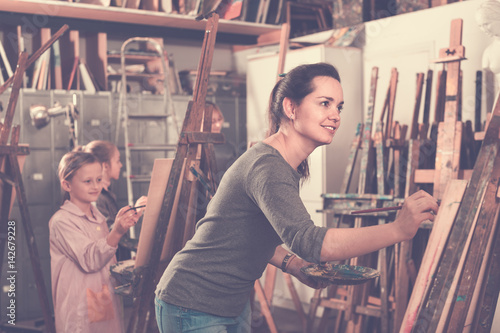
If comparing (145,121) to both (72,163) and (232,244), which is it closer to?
(72,163)

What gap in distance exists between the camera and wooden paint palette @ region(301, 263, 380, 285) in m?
1.76

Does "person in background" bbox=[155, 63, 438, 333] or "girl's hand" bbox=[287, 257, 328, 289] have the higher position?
"person in background" bbox=[155, 63, 438, 333]

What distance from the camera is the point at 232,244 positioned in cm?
158

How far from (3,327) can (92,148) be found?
1.32 m

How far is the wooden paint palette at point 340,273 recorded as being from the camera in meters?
1.76

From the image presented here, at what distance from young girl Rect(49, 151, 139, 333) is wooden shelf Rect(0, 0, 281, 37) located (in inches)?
82.7

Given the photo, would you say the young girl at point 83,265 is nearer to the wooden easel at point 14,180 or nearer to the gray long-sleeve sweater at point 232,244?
the wooden easel at point 14,180

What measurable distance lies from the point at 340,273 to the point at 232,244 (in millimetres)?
424

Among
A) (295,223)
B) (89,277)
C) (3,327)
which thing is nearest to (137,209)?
(89,277)

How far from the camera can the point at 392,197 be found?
3406 millimetres

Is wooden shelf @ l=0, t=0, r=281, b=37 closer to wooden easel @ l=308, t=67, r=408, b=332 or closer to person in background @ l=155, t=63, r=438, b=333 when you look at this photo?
wooden easel @ l=308, t=67, r=408, b=332

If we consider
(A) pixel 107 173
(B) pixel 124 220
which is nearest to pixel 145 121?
(A) pixel 107 173

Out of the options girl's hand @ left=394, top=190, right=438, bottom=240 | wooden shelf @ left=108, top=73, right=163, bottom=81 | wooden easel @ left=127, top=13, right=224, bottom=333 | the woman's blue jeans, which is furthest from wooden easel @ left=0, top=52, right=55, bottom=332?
girl's hand @ left=394, top=190, right=438, bottom=240

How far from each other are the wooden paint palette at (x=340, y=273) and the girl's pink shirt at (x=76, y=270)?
3.32ft
